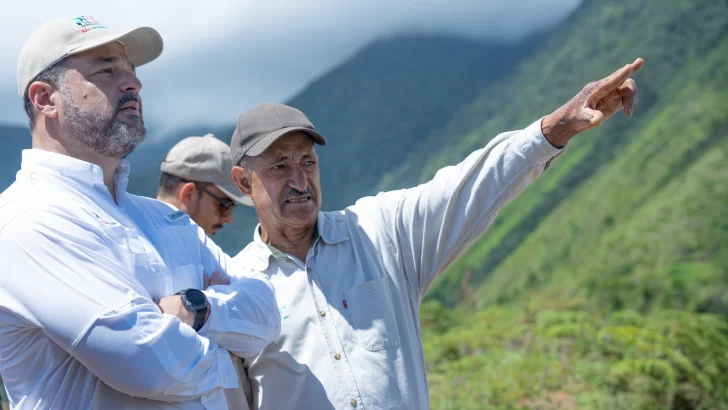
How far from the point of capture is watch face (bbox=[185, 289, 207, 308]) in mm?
2068

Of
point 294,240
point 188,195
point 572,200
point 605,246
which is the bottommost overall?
point 605,246

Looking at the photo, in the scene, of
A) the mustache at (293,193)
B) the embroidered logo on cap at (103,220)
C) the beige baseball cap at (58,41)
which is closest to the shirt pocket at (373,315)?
the mustache at (293,193)

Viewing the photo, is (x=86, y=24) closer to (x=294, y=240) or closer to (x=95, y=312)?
(x=95, y=312)

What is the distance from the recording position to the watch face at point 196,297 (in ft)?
6.79

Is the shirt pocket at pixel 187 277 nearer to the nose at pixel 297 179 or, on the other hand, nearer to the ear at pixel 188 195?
the nose at pixel 297 179

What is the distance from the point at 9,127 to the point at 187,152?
1.08 metres

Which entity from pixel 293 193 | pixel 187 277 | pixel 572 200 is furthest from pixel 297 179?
pixel 572 200

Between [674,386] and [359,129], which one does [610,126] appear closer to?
[359,129]

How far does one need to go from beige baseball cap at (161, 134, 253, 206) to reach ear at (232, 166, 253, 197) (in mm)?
449

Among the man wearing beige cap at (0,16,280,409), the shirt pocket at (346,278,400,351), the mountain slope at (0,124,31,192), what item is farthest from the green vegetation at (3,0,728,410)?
the man wearing beige cap at (0,16,280,409)

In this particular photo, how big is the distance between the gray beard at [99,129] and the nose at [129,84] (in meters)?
0.07

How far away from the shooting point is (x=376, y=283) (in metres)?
2.64

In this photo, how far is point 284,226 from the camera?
110 inches

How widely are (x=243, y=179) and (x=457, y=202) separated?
32.1 inches
